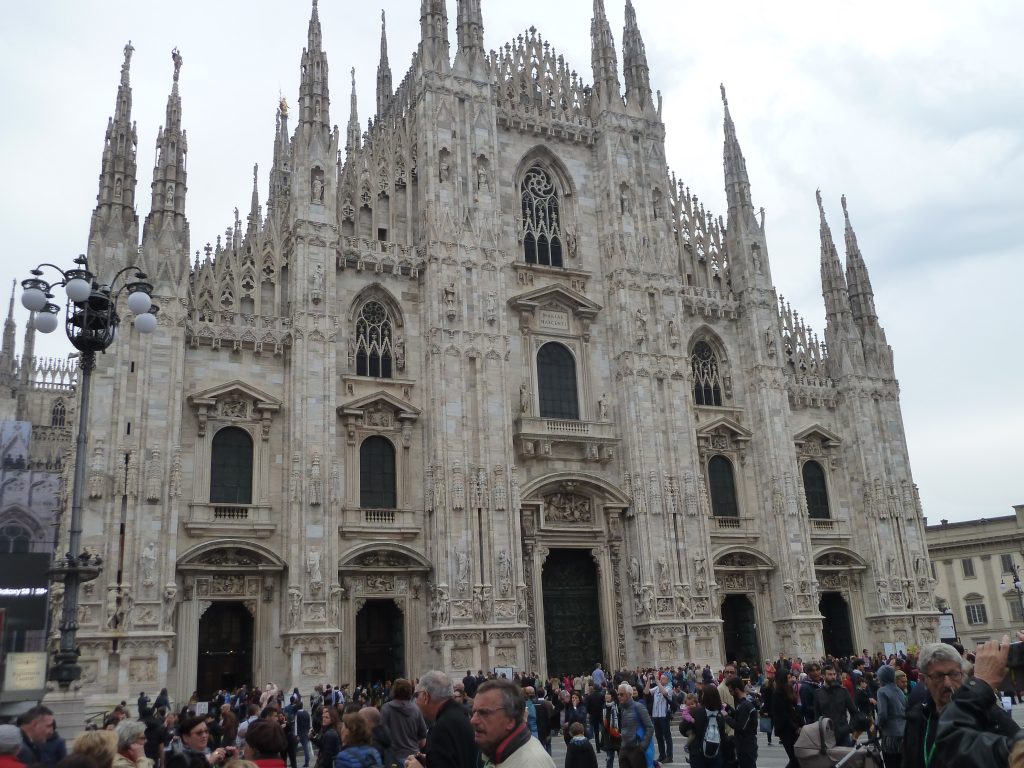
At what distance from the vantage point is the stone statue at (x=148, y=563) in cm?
2488

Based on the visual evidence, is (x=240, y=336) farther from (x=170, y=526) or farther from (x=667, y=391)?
(x=667, y=391)

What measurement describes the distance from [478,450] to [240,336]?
8.23 metres

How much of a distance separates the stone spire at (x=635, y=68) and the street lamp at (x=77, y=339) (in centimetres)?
2626

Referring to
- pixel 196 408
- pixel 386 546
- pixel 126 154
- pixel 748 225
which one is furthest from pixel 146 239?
pixel 748 225

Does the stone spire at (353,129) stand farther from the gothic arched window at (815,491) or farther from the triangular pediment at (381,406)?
the gothic arched window at (815,491)

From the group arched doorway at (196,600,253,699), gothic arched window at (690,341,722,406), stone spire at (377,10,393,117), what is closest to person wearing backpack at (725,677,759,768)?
arched doorway at (196,600,253,699)

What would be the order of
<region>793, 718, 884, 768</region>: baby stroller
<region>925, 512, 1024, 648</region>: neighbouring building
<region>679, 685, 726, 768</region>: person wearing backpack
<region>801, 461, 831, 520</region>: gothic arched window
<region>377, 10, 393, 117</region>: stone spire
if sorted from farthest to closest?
<region>925, 512, 1024, 648</region>: neighbouring building, <region>377, 10, 393, 117</region>: stone spire, <region>801, 461, 831, 520</region>: gothic arched window, <region>679, 685, 726, 768</region>: person wearing backpack, <region>793, 718, 884, 768</region>: baby stroller

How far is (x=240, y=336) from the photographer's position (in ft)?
93.5

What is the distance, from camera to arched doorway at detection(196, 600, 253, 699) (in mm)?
26453

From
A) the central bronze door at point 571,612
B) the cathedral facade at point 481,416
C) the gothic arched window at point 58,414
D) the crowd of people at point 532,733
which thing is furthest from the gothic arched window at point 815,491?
the gothic arched window at point 58,414

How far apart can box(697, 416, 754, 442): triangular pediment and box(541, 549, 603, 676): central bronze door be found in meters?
6.74

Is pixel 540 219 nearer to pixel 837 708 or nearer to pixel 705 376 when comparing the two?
pixel 705 376

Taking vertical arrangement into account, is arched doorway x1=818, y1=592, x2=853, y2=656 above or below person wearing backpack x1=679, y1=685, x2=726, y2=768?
above

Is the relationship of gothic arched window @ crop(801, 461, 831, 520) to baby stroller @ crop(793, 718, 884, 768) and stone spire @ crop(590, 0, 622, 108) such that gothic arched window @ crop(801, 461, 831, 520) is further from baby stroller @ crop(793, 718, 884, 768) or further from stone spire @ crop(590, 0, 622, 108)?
baby stroller @ crop(793, 718, 884, 768)
